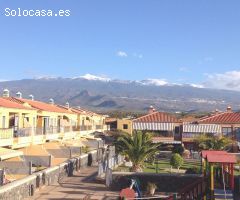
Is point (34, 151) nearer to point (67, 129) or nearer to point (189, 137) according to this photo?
point (67, 129)

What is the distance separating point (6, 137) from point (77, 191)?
8843mm

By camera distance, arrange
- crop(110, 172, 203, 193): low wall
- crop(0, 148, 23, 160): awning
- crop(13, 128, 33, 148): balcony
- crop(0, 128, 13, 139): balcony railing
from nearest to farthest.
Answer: crop(0, 148, 23, 160): awning → crop(110, 172, 203, 193): low wall → crop(0, 128, 13, 139): balcony railing → crop(13, 128, 33, 148): balcony

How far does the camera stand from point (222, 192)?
74.8 ft

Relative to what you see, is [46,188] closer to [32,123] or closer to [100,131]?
[32,123]

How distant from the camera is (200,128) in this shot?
205 feet

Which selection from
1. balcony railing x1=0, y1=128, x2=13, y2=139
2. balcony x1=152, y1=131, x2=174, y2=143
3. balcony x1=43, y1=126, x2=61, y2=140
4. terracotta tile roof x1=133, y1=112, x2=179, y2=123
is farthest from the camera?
terracotta tile roof x1=133, y1=112, x2=179, y2=123

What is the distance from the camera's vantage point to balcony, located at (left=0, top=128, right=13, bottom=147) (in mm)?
32500

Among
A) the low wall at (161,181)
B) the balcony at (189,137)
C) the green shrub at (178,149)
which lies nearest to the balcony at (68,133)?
the green shrub at (178,149)

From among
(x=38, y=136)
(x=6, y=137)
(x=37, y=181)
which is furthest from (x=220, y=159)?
(x=38, y=136)

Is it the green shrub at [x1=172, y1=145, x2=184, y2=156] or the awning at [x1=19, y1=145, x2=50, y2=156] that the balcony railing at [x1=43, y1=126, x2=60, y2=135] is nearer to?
the awning at [x1=19, y1=145, x2=50, y2=156]

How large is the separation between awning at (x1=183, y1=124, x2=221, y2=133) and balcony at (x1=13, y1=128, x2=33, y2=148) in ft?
90.7

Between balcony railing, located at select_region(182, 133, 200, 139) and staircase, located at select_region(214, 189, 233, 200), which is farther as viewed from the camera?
balcony railing, located at select_region(182, 133, 200, 139)

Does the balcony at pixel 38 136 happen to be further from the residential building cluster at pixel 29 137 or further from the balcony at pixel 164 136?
the balcony at pixel 164 136

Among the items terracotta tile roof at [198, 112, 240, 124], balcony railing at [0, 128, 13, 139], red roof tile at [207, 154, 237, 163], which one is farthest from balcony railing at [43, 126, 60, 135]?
red roof tile at [207, 154, 237, 163]
